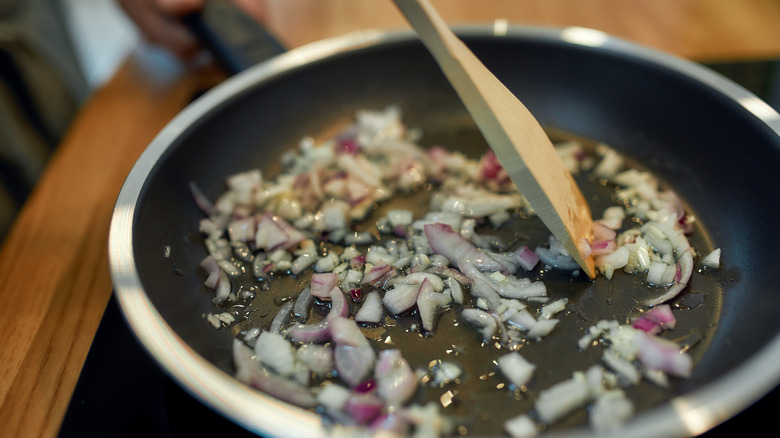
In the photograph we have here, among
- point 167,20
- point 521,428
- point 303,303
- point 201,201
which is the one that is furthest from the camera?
point 167,20

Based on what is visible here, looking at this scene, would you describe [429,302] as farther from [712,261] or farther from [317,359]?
[712,261]

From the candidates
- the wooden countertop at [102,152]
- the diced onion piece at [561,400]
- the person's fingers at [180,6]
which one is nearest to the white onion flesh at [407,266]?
the diced onion piece at [561,400]

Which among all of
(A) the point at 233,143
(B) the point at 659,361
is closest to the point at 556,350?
(B) the point at 659,361

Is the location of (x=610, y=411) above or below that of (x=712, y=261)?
below

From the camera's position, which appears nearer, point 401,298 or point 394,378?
point 394,378

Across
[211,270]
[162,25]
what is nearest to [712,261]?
[211,270]

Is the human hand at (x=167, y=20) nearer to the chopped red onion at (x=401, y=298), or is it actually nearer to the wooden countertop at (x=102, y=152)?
the wooden countertop at (x=102, y=152)
